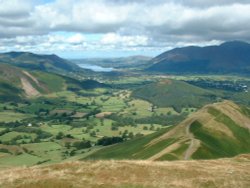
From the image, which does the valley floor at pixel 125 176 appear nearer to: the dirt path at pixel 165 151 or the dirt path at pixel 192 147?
the dirt path at pixel 165 151

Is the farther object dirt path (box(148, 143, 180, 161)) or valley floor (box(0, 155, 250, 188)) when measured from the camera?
dirt path (box(148, 143, 180, 161))

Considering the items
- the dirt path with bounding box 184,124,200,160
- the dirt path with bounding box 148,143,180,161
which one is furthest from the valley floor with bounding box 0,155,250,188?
the dirt path with bounding box 184,124,200,160

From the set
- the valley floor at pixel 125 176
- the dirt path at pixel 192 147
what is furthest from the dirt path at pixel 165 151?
the valley floor at pixel 125 176

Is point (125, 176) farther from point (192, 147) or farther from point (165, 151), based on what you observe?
point (192, 147)

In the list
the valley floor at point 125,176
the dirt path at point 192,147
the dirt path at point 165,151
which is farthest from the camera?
the dirt path at point 192,147

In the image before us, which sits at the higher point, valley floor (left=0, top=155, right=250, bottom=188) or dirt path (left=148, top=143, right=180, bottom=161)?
valley floor (left=0, top=155, right=250, bottom=188)

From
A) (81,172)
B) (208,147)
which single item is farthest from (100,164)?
(208,147)

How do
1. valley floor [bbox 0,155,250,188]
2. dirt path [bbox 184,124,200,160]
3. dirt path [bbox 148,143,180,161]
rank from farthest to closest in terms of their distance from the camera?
dirt path [bbox 184,124,200,160], dirt path [bbox 148,143,180,161], valley floor [bbox 0,155,250,188]

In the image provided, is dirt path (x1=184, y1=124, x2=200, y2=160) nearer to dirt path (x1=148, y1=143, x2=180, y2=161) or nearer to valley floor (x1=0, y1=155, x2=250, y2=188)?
dirt path (x1=148, y1=143, x2=180, y2=161)

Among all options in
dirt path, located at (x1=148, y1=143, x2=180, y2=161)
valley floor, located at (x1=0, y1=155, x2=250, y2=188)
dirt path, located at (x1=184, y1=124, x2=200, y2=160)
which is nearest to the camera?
valley floor, located at (x1=0, y1=155, x2=250, y2=188)
